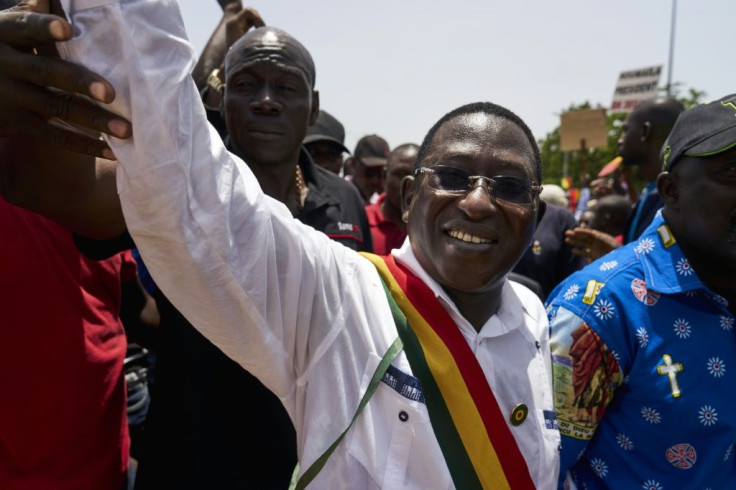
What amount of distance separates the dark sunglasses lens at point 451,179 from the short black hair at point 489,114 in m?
0.14

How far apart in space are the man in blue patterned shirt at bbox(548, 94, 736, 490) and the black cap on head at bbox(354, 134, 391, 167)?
4.32 metres

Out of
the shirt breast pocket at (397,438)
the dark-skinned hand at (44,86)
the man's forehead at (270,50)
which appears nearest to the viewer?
the dark-skinned hand at (44,86)

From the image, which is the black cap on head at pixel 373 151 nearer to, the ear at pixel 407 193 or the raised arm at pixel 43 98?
the ear at pixel 407 193

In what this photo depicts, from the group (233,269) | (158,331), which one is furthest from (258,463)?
(233,269)

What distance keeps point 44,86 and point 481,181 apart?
1045 mm

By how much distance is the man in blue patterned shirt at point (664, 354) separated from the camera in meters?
1.97

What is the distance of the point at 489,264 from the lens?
65.8 inches

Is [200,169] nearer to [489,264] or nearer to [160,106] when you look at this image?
[160,106]

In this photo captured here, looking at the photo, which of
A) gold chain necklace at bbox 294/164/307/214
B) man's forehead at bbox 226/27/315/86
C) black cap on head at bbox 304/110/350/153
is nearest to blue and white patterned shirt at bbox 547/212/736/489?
gold chain necklace at bbox 294/164/307/214

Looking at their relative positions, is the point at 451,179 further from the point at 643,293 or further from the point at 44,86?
the point at 44,86

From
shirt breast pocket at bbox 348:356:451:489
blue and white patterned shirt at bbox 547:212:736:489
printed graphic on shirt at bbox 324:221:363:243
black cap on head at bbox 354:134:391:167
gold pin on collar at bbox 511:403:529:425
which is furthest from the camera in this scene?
black cap on head at bbox 354:134:391:167

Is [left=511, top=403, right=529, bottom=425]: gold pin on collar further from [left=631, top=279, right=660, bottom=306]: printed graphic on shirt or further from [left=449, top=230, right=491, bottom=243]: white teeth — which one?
[left=631, top=279, right=660, bottom=306]: printed graphic on shirt

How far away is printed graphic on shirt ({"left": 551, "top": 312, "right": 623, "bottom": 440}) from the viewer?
1978 mm

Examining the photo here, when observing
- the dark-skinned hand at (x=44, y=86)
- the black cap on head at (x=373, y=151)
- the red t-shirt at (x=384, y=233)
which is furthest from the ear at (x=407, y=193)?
the black cap on head at (x=373, y=151)
